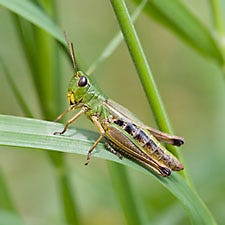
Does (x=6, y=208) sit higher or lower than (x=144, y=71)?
lower

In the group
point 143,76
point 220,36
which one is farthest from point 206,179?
point 143,76

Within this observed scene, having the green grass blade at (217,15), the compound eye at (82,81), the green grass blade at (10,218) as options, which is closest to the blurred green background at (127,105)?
the green grass blade at (10,218)

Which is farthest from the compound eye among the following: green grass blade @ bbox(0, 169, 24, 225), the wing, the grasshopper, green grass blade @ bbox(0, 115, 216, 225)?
green grass blade @ bbox(0, 169, 24, 225)

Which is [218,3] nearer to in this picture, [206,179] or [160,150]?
[160,150]

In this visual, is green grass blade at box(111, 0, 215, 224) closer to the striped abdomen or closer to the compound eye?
the striped abdomen

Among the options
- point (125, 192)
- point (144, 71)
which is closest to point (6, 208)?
point (125, 192)

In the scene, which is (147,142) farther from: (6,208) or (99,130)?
(6,208)

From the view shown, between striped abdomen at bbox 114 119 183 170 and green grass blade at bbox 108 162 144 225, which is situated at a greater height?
striped abdomen at bbox 114 119 183 170
